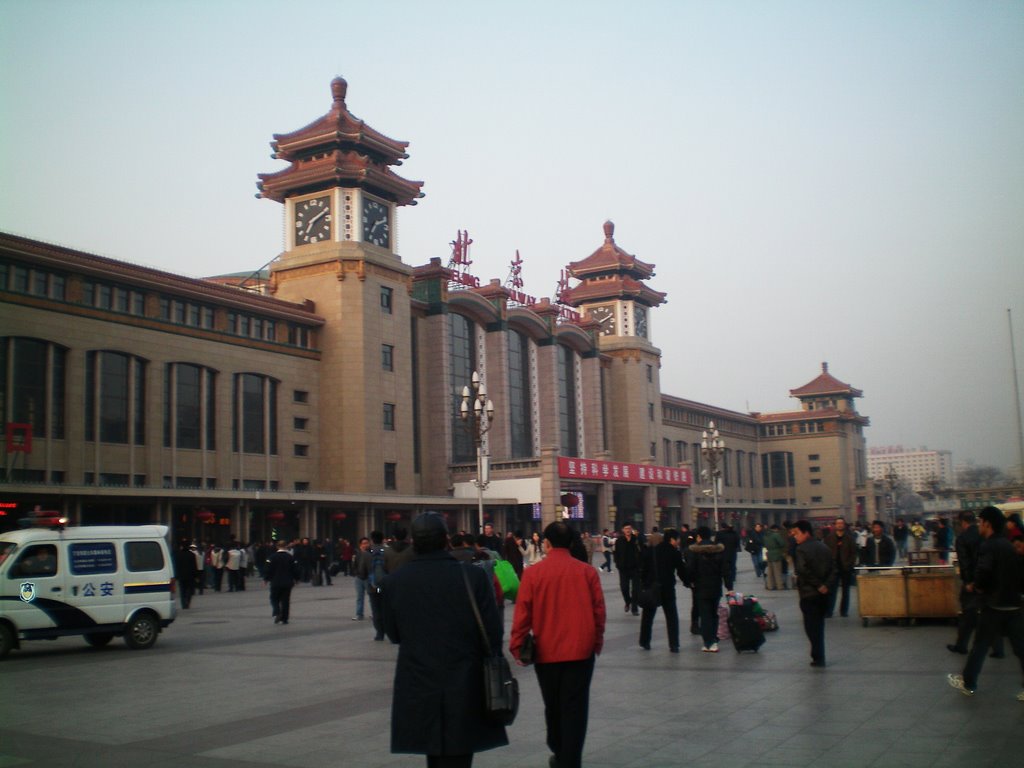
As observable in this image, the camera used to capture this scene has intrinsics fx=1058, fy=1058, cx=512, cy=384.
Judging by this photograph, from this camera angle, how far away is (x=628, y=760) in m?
7.76

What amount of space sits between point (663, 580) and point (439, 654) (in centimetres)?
941

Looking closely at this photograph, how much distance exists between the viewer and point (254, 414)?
49.3 metres

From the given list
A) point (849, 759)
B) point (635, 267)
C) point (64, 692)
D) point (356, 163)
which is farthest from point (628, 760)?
point (635, 267)

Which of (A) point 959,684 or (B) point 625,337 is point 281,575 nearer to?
(A) point 959,684

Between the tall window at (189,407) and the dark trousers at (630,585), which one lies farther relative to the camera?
the tall window at (189,407)

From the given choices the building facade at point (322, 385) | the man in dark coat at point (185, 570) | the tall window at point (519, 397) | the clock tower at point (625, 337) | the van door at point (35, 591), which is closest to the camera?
the van door at point (35, 591)

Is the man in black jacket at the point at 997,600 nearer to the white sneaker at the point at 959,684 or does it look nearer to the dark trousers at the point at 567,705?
the white sneaker at the point at 959,684

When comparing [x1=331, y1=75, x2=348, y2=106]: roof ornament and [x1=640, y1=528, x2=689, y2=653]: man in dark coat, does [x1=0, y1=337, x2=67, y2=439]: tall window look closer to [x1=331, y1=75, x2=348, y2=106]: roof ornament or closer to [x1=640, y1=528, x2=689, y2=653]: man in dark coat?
[x1=331, y1=75, x2=348, y2=106]: roof ornament

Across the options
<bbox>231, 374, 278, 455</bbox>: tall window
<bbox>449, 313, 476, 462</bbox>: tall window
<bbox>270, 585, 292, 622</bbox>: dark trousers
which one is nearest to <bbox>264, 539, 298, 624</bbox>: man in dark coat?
<bbox>270, 585, 292, 622</bbox>: dark trousers

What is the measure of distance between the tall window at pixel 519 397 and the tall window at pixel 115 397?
1030 inches

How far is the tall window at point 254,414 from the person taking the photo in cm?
4816

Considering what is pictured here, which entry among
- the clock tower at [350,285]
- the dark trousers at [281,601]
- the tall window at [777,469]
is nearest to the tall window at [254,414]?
the clock tower at [350,285]

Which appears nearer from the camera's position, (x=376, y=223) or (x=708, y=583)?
(x=708, y=583)

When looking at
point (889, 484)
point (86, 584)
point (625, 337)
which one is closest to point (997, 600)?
point (86, 584)
